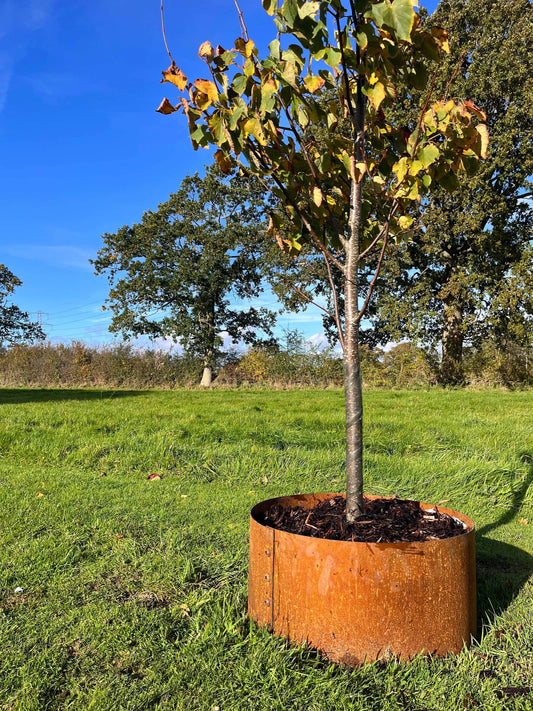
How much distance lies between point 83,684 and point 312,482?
3.73m

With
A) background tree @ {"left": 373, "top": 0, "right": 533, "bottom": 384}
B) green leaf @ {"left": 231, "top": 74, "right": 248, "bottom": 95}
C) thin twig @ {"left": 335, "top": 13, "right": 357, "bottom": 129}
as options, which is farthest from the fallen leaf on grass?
background tree @ {"left": 373, "top": 0, "right": 533, "bottom": 384}

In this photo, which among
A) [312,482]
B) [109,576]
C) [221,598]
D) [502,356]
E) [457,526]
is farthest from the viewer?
[502,356]

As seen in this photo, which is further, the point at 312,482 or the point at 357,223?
the point at 312,482

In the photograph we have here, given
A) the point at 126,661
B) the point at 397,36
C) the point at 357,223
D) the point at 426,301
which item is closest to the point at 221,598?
the point at 126,661

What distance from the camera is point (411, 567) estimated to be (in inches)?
Answer: 88.4

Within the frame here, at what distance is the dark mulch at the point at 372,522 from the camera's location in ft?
8.26

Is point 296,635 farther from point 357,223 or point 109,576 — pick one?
point 357,223

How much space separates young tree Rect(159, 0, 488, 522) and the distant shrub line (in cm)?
1673

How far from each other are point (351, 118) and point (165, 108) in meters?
1.05

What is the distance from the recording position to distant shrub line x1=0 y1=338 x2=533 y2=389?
20281mm

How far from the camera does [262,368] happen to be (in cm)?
2286

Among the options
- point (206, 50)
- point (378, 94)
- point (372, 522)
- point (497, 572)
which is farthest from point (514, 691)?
point (206, 50)

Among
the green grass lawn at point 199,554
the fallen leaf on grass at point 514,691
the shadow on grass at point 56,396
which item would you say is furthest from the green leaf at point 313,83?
the shadow on grass at point 56,396

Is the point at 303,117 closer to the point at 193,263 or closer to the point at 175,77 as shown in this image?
the point at 175,77
